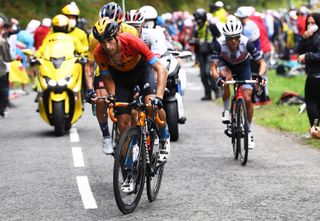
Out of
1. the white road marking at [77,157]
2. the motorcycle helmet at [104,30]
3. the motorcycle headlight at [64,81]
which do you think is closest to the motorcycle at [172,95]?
the white road marking at [77,157]

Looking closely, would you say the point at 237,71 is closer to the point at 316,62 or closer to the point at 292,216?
the point at 316,62

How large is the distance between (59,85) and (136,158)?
682cm

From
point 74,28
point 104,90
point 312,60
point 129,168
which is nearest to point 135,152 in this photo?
point 129,168

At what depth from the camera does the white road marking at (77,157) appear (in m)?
12.3

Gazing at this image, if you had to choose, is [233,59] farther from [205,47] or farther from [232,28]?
[205,47]

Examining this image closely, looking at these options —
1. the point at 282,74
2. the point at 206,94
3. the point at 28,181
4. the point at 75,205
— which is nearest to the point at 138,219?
the point at 75,205

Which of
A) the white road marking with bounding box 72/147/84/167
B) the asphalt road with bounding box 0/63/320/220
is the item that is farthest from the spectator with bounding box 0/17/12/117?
the white road marking with bounding box 72/147/84/167

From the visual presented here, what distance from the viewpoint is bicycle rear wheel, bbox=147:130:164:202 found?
9234 millimetres

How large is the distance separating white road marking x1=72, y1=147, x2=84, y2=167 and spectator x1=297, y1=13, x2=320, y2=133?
3266 mm

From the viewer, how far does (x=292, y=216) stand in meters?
8.48

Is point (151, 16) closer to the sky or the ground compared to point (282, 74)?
closer to the sky

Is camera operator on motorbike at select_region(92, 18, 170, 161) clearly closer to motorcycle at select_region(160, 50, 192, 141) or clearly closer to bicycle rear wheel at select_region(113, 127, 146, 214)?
bicycle rear wheel at select_region(113, 127, 146, 214)

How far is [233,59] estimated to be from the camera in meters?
Answer: 12.7

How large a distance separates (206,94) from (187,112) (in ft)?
10.2
